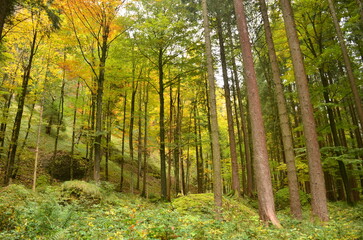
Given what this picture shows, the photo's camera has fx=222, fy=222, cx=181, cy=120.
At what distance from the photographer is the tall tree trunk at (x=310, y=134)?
23.7 feet

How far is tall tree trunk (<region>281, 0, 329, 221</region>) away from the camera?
7230 millimetres

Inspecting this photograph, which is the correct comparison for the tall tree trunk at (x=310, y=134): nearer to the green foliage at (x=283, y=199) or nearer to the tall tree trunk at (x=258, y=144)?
the tall tree trunk at (x=258, y=144)

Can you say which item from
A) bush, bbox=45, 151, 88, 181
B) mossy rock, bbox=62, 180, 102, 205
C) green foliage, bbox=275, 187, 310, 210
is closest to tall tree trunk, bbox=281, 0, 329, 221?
mossy rock, bbox=62, 180, 102, 205

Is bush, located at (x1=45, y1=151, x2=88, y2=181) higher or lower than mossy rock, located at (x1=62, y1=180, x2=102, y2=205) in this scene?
higher

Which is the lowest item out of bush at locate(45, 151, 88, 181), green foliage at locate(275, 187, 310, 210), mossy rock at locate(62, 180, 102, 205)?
green foliage at locate(275, 187, 310, 210)

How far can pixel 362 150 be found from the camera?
10.2m

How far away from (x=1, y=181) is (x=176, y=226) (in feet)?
46.0

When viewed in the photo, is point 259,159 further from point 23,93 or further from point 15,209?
point 23,93

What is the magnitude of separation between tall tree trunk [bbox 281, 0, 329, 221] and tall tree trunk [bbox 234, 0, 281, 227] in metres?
1.86

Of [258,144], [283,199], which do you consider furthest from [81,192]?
[283,199]

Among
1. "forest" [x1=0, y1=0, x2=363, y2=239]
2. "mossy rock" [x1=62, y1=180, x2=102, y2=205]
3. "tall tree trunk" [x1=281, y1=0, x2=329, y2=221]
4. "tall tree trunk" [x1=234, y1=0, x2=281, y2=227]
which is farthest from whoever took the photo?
"mossy rock" [x1=62, y1=180, x2=102, y2=205]

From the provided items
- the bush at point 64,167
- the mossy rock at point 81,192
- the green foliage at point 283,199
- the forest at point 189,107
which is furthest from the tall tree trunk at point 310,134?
the bush at point 64,167

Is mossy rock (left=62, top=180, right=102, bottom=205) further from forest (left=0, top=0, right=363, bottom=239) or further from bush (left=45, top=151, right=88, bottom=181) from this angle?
bush (left=45, top=151, right=88, bottom=181)

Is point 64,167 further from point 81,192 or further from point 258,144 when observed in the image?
point 258,144
